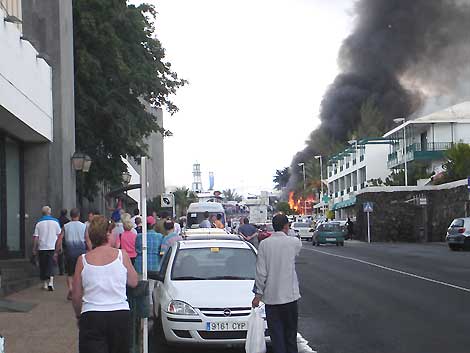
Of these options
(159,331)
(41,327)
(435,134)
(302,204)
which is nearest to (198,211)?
(41,327)

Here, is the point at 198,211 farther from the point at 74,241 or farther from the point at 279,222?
the point at 279,222

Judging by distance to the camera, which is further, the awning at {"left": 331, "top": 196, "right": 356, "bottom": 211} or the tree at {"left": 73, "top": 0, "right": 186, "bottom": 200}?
the awning at {"left": 331, "top": 196, "right": 356, "bottom": 211}

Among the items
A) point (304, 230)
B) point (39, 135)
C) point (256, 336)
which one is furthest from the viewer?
point (304, 230)

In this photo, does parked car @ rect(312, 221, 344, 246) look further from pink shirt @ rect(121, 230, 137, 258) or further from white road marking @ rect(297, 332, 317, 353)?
white road marking @ rect(297, 332, 317, 353)

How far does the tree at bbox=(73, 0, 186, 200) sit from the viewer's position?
947 inches

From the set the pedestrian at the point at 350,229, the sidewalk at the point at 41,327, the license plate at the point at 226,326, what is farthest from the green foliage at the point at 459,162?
the license plate at the point at 226,326

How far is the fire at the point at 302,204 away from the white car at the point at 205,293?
103 meters

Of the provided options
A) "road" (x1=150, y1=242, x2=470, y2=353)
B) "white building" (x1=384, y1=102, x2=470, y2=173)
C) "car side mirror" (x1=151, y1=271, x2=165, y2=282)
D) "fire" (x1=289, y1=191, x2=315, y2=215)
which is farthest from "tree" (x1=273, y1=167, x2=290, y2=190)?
"car side mirror" (x1=151, y1=271, x2=165, y2=282)

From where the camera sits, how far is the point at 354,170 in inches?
3292

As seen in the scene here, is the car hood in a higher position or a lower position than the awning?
lower

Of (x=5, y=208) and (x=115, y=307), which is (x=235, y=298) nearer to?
(x=115, y=307)

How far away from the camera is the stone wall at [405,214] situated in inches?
1873

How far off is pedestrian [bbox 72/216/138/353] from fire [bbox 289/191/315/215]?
4223 inches

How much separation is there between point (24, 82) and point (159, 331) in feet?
31.7
